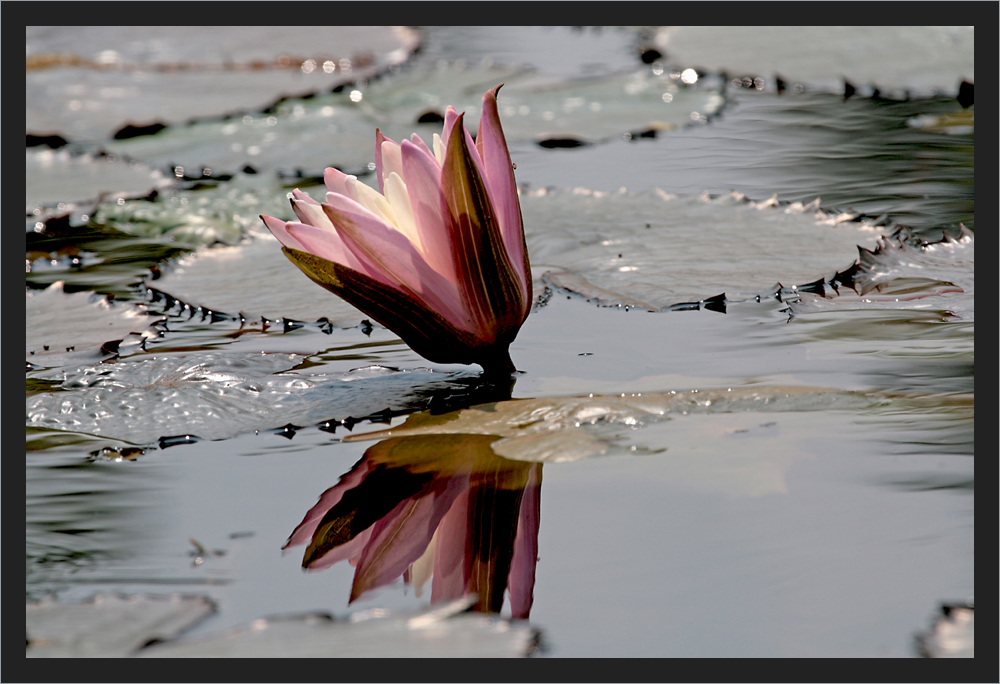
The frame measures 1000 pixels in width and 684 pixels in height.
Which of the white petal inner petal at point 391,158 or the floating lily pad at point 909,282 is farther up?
the white petal inner petal at point 391,158

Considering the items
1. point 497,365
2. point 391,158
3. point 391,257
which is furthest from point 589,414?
point 391,158

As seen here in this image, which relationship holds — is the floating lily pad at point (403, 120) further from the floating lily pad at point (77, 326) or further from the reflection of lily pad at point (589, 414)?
the reflection of lily pad at point (589, 414)

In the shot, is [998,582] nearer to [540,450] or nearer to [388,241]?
[540,450]

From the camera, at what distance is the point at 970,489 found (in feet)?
3.09

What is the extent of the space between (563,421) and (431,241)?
0.98 feet

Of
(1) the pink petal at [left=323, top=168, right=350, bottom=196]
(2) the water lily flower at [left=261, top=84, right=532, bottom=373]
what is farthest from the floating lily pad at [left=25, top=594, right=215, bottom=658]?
(1) the pink petal at [left=323, top=168, right=350, bottom=196]

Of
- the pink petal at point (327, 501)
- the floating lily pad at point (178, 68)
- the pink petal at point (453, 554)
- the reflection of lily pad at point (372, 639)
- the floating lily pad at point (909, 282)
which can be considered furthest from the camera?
the floating lily pad at point (178, 68)

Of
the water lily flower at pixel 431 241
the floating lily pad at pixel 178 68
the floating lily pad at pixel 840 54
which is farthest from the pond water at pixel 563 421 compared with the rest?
the floating lily pad at pixel 178 68

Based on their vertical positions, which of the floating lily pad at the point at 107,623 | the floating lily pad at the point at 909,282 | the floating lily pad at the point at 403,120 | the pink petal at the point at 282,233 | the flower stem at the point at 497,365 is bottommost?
the floating lily pad at the point at 107,623

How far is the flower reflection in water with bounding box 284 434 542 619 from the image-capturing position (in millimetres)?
859

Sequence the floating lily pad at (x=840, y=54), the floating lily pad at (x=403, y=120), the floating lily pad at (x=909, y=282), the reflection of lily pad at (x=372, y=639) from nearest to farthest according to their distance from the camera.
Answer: the reflection of lily pad at (x=372, y=639) < the floating lily pad at (x=909, y=282) < the floating lily pad at (x=403, y=120) < the floating lily pad at (x=840, y=54)

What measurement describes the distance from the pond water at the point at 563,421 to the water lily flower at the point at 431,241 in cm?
11

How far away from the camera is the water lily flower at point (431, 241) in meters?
1.14

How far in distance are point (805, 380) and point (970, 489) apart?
306 millimetres
